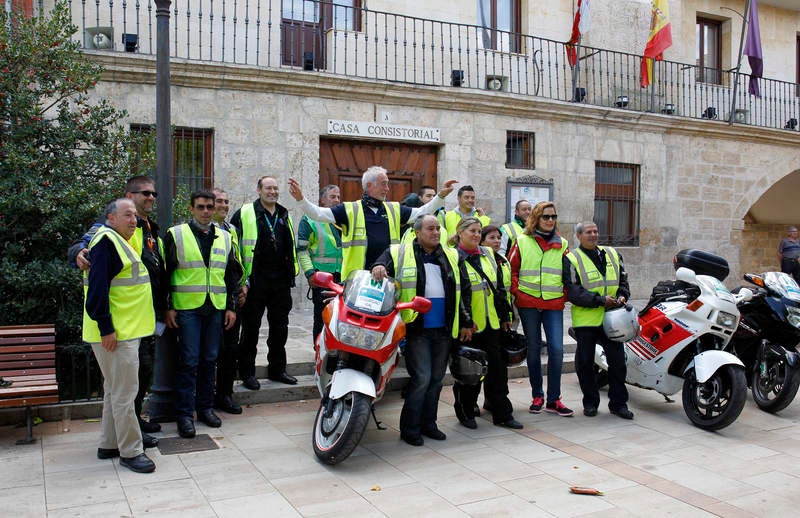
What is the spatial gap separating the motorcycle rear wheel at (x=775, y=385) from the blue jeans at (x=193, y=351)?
4.72 metres

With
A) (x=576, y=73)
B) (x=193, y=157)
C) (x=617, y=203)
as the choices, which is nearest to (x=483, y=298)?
(x=193, y=157)

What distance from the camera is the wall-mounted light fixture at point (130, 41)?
968cm

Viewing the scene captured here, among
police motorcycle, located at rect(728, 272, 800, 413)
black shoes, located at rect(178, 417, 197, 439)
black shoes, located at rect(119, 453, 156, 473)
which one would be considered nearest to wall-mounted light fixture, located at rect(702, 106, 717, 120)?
police motorcycle, located at rect(728, 272, 800, 413)

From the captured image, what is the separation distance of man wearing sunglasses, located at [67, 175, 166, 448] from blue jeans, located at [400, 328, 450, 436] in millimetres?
1818

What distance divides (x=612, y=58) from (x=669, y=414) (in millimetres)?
9603

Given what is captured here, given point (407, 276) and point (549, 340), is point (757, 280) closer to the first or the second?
point (549, 340)

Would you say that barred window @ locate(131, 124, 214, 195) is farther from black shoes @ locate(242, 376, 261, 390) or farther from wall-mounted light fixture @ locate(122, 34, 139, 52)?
→ black shoes @ locate(242, 376, 261, 390)

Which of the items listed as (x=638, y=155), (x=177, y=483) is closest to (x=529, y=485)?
(x=177, y=483)

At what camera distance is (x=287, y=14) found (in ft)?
37.7

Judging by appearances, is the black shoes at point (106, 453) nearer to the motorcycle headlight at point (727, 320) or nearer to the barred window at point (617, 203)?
the motorcycle headlight at point (727, 320)

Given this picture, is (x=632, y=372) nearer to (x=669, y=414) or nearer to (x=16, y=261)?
(x=669, y=414)

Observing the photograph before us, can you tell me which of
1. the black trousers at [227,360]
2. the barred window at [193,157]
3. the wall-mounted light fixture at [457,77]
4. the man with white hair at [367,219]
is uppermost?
the wall-mounted light fixture at [457,77]

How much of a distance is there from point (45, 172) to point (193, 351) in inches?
82.9

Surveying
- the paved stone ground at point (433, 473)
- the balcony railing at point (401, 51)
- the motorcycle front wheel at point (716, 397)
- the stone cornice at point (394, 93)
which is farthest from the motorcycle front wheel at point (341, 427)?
the balcony railing at point (401, 51)
